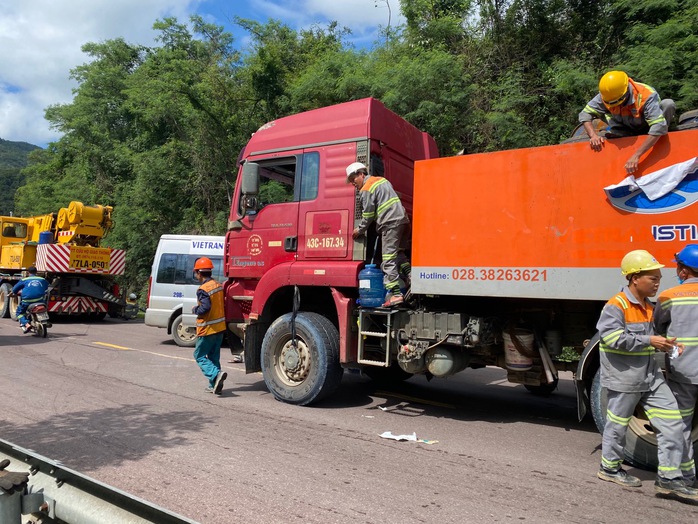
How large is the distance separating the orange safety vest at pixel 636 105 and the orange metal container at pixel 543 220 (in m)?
0.25

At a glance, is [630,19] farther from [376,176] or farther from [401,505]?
[401,505]

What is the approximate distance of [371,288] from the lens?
584 cm

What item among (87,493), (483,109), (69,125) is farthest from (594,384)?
(69,125)

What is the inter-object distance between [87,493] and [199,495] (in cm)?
130

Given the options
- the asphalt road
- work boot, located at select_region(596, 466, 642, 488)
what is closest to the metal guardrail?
the asphalt road

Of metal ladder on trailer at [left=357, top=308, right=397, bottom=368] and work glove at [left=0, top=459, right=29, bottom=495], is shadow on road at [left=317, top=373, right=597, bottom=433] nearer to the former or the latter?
metal ladder on trailer at [left=357, top=308, right=397, bottom=368]

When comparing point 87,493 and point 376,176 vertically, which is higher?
point 376,176

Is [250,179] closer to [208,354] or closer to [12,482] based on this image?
[208,354]

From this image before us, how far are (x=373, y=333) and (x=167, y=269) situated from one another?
305 inches

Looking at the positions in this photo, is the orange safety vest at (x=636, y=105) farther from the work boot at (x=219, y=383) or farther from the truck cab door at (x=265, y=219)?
the work boot at (x=219, y=383)

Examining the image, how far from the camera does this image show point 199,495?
3678 mm

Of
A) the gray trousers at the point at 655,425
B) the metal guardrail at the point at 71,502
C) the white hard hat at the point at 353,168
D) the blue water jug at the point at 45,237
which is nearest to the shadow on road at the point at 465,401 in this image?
the gray trousers at the point at 655,425

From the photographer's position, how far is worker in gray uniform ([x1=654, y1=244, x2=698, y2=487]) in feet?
12.2

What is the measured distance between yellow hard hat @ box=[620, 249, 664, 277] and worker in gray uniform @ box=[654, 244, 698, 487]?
0.25 m
